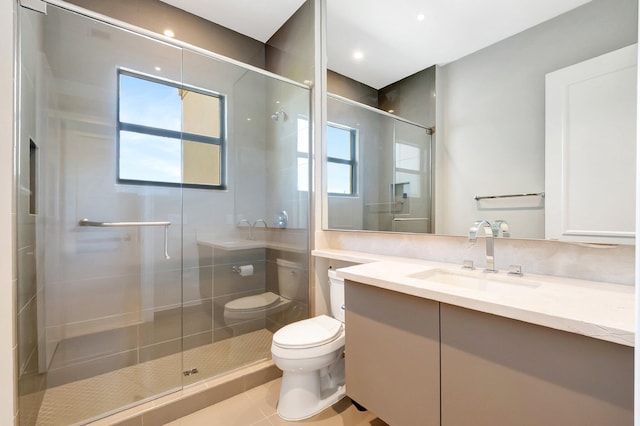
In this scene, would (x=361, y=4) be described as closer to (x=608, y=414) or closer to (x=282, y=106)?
(x=282, y=106)

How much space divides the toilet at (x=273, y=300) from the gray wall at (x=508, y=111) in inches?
47.5

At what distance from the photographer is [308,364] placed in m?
1.40

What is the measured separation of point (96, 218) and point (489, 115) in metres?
2.38

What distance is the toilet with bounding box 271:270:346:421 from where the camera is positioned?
1396 millimetres

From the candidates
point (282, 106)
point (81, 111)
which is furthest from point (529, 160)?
point (81, 111)

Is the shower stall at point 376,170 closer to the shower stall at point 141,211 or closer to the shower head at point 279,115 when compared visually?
the shower stall at point 141,211

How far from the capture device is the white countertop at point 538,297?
0.66 metres

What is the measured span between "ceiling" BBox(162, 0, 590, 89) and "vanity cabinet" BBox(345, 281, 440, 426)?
4.33ft

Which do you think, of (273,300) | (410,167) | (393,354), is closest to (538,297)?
(393,354)

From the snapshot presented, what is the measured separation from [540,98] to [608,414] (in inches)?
44.7

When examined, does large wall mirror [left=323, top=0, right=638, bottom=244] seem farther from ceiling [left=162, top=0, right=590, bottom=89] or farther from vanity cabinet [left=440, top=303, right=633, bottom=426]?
vanity cabinet [left=440, top=303, right=633, bottom=426]

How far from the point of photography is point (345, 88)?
80.4 inches

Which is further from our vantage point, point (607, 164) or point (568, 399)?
point (607, 164)

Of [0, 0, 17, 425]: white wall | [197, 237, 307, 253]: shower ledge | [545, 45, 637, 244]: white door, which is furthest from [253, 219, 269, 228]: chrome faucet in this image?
[545, 45, 637, 244]: white door
